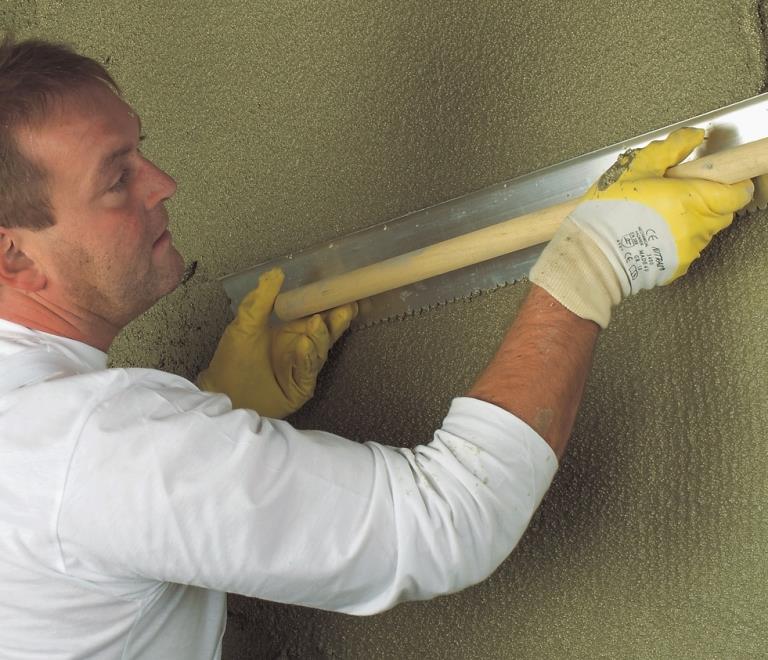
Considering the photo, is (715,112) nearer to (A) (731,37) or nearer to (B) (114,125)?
(A) (731,37)

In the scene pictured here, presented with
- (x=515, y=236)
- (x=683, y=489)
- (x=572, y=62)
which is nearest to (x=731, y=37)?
(x=572, y=62)

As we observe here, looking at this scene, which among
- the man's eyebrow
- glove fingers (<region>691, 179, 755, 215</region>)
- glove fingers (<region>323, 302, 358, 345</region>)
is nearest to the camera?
glove fingers (<region>691, 179, 755, 215</region>)

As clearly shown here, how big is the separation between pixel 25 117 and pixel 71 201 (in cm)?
13

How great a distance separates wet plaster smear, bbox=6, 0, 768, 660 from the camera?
3.88ft

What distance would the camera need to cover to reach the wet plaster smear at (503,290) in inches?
46.6

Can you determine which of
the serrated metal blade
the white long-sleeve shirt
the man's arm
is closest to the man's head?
the white long-sleeve shirt

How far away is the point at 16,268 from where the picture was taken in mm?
1163

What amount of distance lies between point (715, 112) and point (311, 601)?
90 cm

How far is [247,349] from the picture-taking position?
5.14 ft

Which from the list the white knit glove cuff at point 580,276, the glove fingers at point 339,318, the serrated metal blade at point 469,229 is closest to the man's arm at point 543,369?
the white knit glove cuff at point 580,276

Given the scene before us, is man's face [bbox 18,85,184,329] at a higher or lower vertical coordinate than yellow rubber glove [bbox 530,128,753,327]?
higher

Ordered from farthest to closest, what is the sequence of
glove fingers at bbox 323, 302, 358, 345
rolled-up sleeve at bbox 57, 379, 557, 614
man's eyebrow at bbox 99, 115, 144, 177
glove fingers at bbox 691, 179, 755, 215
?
1. glove fingers at bbox 323, 302, 358, 345
2. man's eyebrow at bbox 99, 115, 144, 177
3. glove fingers at bbox 691, 179, 755, 215
4. rolled-up sleeve at bbox 57, 379, 557, 614

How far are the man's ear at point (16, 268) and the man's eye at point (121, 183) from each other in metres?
0.15

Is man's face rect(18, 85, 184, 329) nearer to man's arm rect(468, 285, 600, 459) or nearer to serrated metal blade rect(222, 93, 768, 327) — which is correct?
serrated metal blade rect(222, 93, 768, 327)
